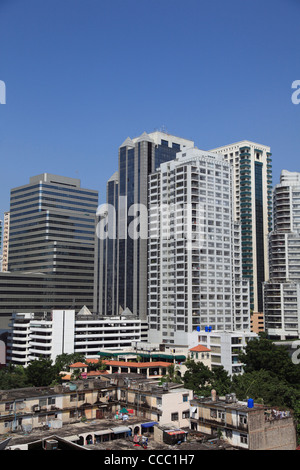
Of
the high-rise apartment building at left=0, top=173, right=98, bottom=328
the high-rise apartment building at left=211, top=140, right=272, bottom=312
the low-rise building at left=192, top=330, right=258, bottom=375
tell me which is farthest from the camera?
the high-rise apartment building at left=211, top=140, right=272, bottom=312

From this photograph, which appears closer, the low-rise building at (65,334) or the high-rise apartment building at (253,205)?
the low-rise building at (65,334)

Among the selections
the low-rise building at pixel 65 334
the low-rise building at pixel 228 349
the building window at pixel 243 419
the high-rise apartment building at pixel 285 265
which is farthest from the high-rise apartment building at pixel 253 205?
the building window at pixel 243 419

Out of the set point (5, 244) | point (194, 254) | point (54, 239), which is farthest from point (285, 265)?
point (5, 244)

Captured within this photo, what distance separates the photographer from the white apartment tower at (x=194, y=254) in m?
62.4

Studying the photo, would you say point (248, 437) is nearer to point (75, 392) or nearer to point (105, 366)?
point (75, 392)

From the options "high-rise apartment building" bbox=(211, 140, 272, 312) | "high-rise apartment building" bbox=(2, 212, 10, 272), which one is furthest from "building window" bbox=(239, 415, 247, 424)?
"high-rise apartment building" bbox=(2, 212, 10, 272)

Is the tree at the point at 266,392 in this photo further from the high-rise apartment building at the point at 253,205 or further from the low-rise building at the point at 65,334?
the high-rise apartment building at the point at 253,205

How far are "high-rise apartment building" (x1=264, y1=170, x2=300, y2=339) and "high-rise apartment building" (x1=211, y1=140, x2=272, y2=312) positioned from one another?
13.8m

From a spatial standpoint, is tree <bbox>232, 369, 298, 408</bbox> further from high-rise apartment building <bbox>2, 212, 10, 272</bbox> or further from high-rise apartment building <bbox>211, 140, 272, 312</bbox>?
high-rise apartment building <bbox>2, 212, 10, 272</bbox>

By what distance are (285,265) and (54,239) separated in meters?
43.1

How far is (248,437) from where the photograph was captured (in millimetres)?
22656

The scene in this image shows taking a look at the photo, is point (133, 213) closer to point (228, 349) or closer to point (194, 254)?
point (194, 254)

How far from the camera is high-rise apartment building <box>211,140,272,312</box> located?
9106 centimetres

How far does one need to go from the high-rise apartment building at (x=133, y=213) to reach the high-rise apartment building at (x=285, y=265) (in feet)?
66.7
